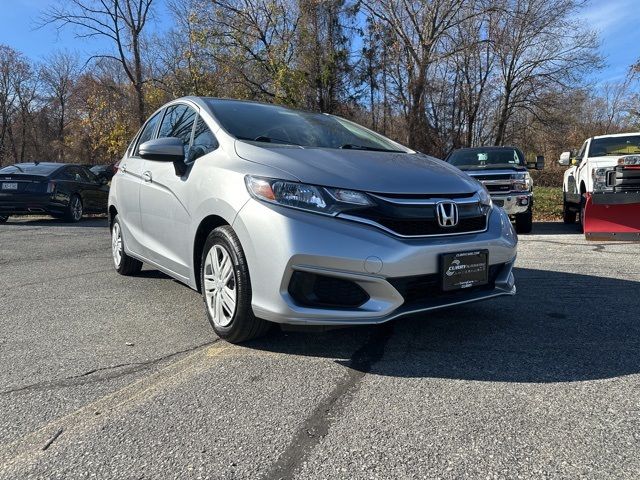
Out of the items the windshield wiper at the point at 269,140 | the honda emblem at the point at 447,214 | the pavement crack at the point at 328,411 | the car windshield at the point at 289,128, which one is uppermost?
the car windshield at the point at 289,128

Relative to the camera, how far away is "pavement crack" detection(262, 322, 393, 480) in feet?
6.76

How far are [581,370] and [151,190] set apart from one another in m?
3.48

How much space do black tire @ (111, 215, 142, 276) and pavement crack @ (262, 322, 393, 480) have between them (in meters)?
3.17

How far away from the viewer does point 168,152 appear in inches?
148

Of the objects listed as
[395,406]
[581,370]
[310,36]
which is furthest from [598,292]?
[310,36]

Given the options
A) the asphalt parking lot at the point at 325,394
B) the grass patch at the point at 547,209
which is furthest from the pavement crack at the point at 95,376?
the grass patch at the point at 547,209

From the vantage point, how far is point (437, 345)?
3359 millimetres

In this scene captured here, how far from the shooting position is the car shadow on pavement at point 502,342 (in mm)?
2953

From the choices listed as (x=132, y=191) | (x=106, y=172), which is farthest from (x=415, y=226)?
(x=106, y=172)

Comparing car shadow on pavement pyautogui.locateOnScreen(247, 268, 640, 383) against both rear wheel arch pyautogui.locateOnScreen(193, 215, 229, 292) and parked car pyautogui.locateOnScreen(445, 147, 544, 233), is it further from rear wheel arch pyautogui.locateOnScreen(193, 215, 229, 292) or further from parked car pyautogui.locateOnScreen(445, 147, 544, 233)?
parked car pyautogui.locateOnScreen(445, 147, 544, 233)

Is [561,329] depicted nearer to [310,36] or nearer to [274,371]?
[274,371]

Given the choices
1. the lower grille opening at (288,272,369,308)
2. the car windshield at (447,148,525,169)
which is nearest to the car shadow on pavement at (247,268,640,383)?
the lower grille opening at (288,272,369,308)

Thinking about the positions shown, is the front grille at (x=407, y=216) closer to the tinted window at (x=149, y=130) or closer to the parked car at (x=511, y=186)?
the tinted window at (x=149, y=130)

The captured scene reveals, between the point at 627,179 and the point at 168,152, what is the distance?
739 cm
